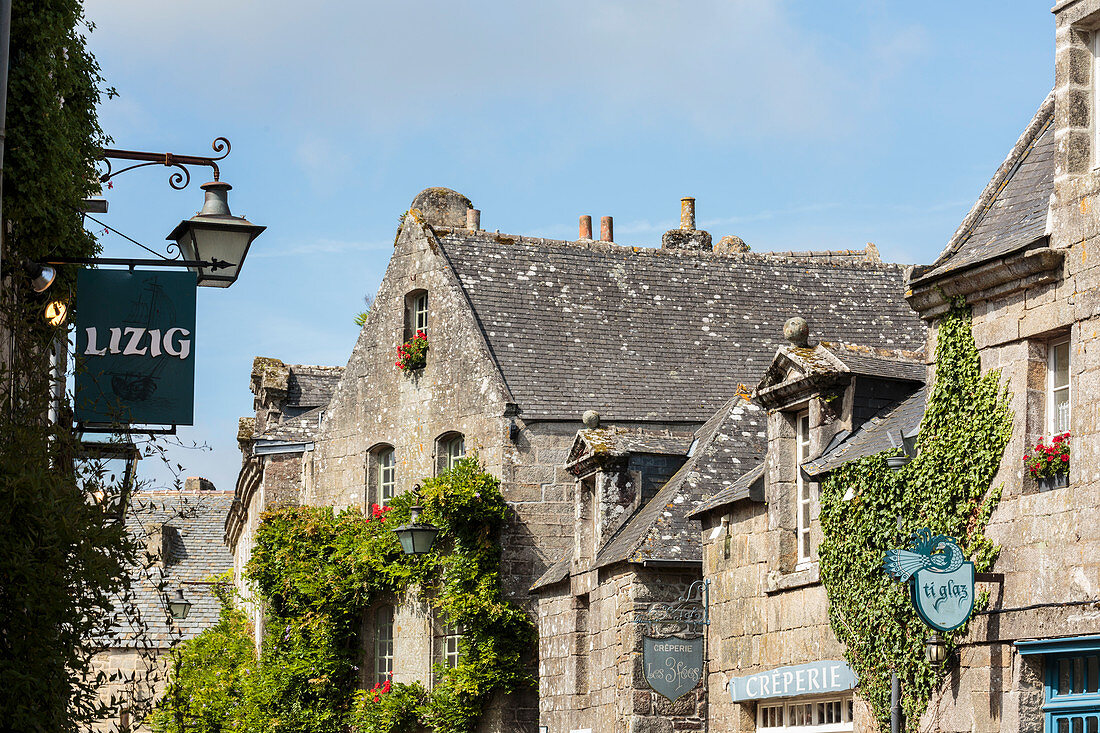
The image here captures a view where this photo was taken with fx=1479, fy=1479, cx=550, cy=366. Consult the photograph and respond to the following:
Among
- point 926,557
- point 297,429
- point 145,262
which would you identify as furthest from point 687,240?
point 145,262

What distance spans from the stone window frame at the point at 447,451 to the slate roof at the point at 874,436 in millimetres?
11226

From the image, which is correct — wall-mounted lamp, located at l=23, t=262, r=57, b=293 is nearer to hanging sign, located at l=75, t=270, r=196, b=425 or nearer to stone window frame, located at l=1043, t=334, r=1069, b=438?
hanging sign, located at l=75, t=270, r=196, b=425

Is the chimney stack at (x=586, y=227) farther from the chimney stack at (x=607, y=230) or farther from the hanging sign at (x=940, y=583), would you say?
the hanging sign at (x=940, y=583)

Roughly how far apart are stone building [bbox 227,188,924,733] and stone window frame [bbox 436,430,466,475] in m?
0.04

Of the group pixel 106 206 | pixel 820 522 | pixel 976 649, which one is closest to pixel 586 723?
pixel 820 522

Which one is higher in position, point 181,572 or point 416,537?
point 416,537

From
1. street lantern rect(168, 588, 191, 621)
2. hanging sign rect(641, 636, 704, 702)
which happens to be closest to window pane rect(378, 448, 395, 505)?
street lantern rect(168, 588, 191, 621)

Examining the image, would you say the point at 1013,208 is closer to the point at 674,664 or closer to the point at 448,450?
the point at 674,664

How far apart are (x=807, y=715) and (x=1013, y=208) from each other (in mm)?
5027

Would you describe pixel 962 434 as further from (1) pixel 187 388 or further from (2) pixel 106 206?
(2) pixel 106 206

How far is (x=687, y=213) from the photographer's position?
29.6m

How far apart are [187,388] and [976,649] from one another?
6.09 metres

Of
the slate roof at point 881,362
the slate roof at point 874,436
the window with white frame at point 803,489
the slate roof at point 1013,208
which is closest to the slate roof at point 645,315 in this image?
the window with white frame at point 803,489

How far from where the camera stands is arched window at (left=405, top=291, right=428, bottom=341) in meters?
25.3
